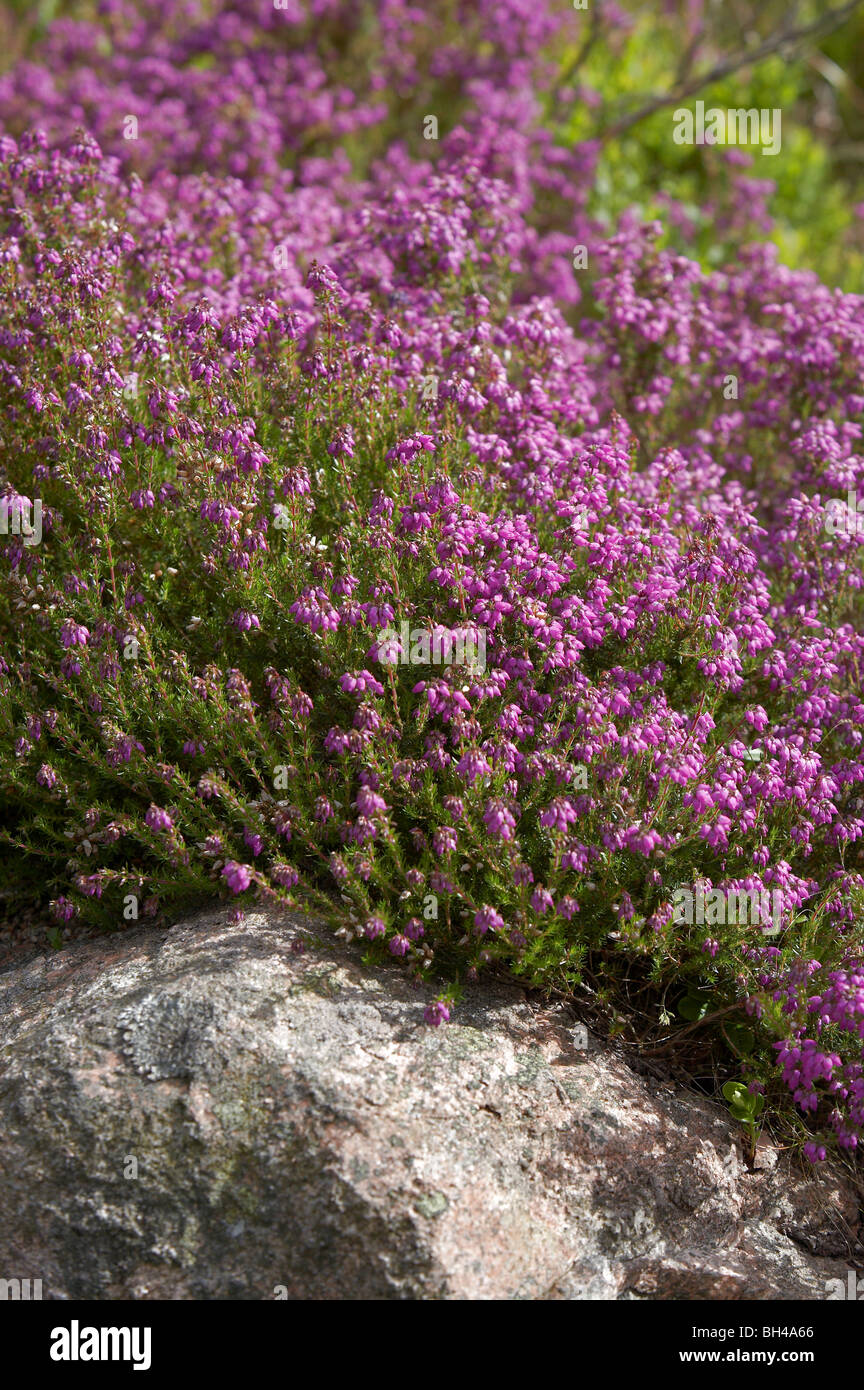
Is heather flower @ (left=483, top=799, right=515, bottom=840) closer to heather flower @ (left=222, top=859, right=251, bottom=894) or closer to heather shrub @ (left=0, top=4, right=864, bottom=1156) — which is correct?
heather shrub @ (left=0, top=4, right=864, bottom=1156)

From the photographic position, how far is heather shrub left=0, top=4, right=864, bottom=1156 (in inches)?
169

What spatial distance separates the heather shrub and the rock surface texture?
0.80ft

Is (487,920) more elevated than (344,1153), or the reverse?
(487,920)

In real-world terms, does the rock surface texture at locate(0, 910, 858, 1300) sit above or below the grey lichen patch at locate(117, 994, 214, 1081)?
below

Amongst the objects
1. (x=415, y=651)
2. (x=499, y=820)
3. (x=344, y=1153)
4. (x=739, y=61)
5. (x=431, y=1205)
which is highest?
(x=739, y=61)

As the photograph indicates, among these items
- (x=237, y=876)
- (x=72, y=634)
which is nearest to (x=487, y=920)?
(x=237, y=876)

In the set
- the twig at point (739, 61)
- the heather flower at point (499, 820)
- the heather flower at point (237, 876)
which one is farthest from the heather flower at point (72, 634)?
the twig at point (739, 61)

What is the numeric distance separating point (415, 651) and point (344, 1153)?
1746 millimetres

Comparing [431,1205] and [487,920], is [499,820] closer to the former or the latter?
[487,920]

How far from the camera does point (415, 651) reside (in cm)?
443

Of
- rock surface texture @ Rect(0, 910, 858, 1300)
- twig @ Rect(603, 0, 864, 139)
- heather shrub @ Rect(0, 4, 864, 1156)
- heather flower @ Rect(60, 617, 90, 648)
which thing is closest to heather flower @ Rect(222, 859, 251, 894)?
heather shrub @ Rect(0, 4, 864, 1156)

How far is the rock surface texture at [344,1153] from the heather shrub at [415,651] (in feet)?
0.80

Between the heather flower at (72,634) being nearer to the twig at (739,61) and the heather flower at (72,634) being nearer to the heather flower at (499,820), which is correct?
the heather flower at (499,820)

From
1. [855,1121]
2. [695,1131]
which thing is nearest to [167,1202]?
[695,1131]
